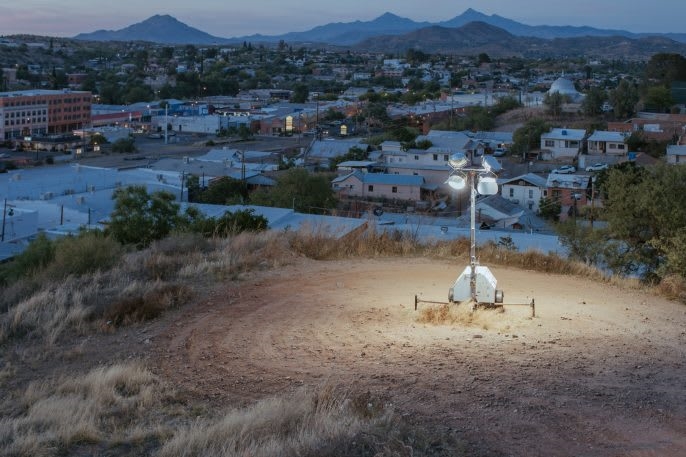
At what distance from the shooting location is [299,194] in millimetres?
18531

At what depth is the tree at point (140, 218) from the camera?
10227 millimetres

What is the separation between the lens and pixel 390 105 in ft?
157

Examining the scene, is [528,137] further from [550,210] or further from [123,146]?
[123,146]

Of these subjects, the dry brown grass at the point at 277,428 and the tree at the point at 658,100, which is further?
the tree at the point at 658,100

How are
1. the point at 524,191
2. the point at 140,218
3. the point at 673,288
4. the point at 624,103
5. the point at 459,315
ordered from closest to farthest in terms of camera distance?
1. the point at 459,315
2. the point at 673,288
3. the point at 140,218
4. the point at 524,191
5. the point at 624,103

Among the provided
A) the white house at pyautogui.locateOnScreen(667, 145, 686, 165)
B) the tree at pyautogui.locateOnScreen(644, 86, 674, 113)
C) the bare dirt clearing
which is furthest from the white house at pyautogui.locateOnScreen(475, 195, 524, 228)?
the tree at pyautogui.locateOnScreen(644, 86, 674, 113)

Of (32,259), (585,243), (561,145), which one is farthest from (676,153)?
(32,259)

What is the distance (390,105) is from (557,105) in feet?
37.4

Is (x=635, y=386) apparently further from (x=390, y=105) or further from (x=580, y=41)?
(x=580, y=41)

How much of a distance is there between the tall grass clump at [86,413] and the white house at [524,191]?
1771 cm

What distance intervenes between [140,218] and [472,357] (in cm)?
715

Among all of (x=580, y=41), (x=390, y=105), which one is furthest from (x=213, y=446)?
(x=580, y=41)

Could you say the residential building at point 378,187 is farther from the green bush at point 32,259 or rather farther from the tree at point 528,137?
the green bush at point 32,259

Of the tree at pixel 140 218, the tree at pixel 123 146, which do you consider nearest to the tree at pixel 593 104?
the tree at pixel 123 146
